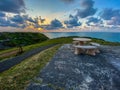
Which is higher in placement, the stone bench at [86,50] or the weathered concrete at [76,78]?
the stone bench at [86,50]

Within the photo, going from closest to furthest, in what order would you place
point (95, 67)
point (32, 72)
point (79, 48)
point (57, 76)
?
point (57, 76)
point (32, 72)
point (95, 67)
point (79, 48)

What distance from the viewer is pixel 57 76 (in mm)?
5949

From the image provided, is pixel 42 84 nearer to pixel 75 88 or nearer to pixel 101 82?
pixel 75 88

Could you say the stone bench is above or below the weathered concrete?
above

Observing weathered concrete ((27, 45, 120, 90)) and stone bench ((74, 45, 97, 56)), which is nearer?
weathered concrete ((27, 45, 120, 90))

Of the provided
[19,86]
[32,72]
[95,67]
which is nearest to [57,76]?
[32,72]

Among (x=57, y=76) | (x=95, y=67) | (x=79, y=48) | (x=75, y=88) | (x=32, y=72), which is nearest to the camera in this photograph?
(x=75, y=88)

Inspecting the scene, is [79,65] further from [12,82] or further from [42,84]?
[12,82]

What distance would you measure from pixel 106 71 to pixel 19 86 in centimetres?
429

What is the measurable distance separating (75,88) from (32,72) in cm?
246

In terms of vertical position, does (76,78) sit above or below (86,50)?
below

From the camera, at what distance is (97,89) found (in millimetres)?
4969

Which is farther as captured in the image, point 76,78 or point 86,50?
point 86,50

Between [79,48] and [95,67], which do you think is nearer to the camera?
[95,67]
